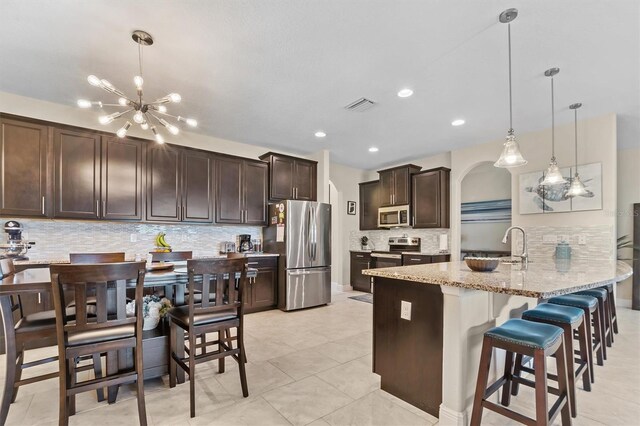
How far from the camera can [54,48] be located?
257 centimetres

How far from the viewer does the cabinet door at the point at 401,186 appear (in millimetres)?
5938

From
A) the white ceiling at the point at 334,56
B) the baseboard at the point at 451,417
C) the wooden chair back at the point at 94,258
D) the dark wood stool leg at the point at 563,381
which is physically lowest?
the baseboard at the point at 451,417

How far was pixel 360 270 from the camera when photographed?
21.4ft

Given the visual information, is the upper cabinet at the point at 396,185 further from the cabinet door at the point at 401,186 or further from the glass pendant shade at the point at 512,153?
the glass pendant shade at the point at 512,153

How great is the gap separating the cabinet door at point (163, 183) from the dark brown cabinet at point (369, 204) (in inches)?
157

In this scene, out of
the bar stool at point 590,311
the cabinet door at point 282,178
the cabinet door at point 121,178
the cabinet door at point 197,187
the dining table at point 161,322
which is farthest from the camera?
the cabinet door at point 282,178

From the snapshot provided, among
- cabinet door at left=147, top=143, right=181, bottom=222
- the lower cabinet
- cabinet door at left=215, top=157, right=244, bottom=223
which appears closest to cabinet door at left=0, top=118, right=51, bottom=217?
cabinet door at left=147, top=143, right=181, bottom=222

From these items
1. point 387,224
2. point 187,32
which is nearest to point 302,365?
point 187,32

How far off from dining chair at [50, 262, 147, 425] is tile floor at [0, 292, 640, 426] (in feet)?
1.20

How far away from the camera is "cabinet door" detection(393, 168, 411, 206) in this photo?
594 centimetres

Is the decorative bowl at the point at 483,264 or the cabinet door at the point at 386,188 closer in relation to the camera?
the decorative bowl at the point at 483,264

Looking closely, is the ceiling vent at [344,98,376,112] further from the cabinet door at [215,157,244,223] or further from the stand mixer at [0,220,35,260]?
the stand mixer at [0,220,35,260]

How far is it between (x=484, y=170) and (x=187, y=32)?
6714 mm

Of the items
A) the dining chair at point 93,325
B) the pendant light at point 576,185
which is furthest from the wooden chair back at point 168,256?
the pendant light at point 576,185
